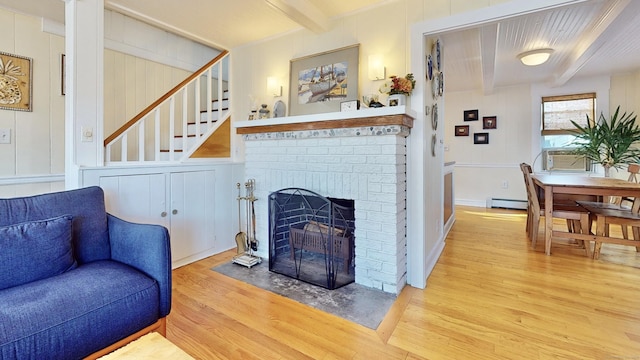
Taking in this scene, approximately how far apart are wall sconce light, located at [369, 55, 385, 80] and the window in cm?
444

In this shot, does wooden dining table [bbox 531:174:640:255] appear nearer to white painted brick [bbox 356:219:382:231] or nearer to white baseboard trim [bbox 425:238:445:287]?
white baseboard trim [bbox 425:238:445:287]

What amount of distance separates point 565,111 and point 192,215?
6.10 metres

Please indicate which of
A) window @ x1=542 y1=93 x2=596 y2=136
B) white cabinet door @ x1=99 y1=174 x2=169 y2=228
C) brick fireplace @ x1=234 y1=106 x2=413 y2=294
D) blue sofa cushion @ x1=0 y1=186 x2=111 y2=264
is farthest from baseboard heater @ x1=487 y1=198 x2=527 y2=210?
blue sofa cushion @ x1=0 y1=186 x2=111 y2=264

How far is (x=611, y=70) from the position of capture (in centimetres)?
445

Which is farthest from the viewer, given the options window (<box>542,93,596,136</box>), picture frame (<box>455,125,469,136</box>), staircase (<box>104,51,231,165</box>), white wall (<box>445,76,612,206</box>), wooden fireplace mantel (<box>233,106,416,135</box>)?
picture frame (<box>455,125,469,136</box>)

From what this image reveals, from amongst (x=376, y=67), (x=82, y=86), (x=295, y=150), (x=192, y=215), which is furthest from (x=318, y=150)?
(x=82, y=86)

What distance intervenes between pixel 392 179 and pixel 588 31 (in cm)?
284

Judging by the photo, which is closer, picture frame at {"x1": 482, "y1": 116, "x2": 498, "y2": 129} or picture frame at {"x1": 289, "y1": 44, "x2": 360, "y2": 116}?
picture frame at {"x1": 289, "y1": 44, "x2": 360, "y2": 116}

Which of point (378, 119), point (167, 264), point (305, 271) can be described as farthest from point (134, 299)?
point (378, 119)

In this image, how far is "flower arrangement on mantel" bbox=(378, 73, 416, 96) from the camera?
2205mm

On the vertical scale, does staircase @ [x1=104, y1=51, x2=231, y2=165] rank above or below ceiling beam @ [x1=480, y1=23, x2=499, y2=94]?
below

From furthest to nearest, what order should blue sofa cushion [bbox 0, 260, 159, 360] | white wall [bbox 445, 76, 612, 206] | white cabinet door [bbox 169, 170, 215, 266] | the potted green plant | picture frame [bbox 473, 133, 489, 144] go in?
picture frame [bbox 473, 133, 489, 144] → white wall [bbox 445, 76, 612, 206] → the potted green plant → white cabinet door [bbox 169, 170, 215, 266] → blue sofa cushion [bbox 0, 260, 159, 360]

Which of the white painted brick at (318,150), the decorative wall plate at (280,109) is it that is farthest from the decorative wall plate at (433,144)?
the decorative wall plate at (280,109)

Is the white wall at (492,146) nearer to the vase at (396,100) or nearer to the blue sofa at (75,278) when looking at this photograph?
the vase at (396,100)
